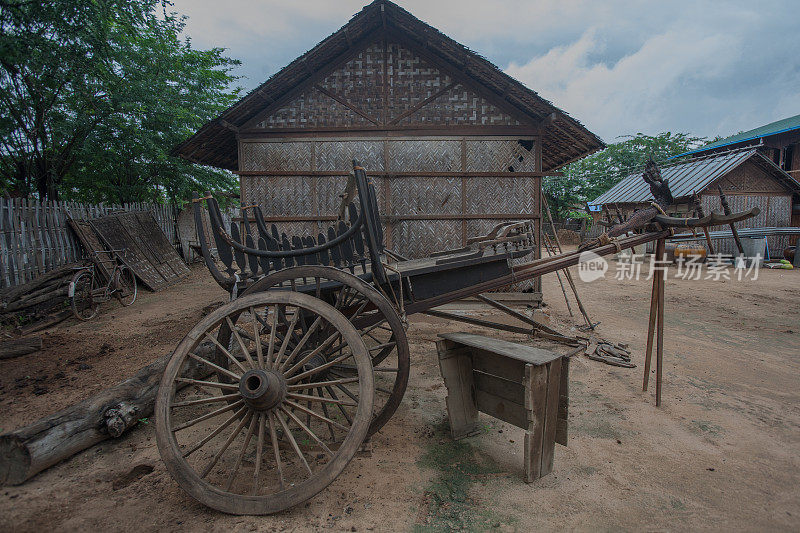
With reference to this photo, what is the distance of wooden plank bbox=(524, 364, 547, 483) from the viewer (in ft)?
8.38

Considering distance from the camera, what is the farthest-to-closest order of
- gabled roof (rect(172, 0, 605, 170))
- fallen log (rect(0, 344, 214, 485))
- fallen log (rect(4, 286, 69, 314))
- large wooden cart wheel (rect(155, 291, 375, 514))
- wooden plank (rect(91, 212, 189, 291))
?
wooden plank (rect(91, 212, 189, 291))
fallen log (rect(4, 286, 69, 314))
gabled roof (rect(172, 0, 605, 170))
fallen log (rect(0, 344, 214, 485))
large wooden cart wheel (rect(155, 291, 375, 514))

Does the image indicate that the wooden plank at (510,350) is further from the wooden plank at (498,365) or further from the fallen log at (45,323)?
the fallen log at (45,323)

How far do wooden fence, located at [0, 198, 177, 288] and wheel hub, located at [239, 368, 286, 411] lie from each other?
25.7ft

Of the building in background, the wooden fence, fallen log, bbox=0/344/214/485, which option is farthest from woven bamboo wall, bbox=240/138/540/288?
the wooden fence

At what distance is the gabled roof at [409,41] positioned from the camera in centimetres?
634

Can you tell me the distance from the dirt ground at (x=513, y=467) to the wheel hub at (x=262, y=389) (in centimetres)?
63

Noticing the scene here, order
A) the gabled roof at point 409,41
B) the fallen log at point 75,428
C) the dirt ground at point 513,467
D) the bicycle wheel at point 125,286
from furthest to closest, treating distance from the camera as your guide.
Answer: the bicycle wheel at point 125,286 < the gabled roof at point 409,41 < the fallen log at point 75,428 < the dirt ground at point 513,467

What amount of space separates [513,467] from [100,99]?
12.3 meters

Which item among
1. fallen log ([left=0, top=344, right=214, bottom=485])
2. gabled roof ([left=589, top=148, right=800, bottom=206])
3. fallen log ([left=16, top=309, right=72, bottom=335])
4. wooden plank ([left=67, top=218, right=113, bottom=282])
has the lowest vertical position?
fallen log ([left=16, top=309, right=72, bottom=335])

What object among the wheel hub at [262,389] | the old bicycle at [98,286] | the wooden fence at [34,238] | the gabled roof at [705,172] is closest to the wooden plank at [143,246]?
the old bicycle at [98,286]

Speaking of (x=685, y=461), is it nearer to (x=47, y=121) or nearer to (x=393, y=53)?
(x=393, y=53)

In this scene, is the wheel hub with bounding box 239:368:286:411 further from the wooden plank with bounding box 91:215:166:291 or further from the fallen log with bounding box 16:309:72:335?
the wooden plank with bounding box 91:215:166:291

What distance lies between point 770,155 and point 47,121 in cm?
2599

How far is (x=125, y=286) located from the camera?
9.10 meters
